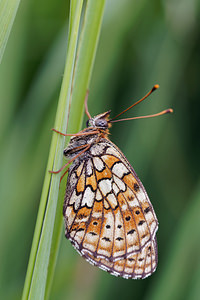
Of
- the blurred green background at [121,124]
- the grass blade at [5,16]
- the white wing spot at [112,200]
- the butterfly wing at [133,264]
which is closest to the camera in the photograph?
the grass blade at [5,16]

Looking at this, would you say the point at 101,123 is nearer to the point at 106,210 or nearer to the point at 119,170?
the point at 119,170

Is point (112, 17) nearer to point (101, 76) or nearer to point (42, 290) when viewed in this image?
point (101, 76)

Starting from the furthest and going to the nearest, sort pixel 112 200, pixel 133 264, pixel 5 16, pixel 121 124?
pixel 121 124 → pixel 112 200 → pixel 133 264 → pixel 5 16

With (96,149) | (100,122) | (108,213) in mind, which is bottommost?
(108,213)

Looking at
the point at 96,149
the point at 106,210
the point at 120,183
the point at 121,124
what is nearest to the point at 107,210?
the point at 106,210

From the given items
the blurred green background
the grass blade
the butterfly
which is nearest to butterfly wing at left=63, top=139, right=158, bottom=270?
the butterfly

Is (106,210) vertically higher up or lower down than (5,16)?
lower down

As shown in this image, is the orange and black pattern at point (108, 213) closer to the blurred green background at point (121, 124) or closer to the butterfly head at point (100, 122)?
the butterfly head at point (100, 122)

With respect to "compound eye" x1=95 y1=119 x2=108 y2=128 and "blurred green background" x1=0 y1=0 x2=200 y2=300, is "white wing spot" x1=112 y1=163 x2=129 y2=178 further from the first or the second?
"blurred green background" x1=0 y1=0 x2=200 y2=300

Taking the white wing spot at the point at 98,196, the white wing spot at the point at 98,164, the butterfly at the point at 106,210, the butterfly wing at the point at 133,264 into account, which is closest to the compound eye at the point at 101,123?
the butterfly at the point at 106,210
